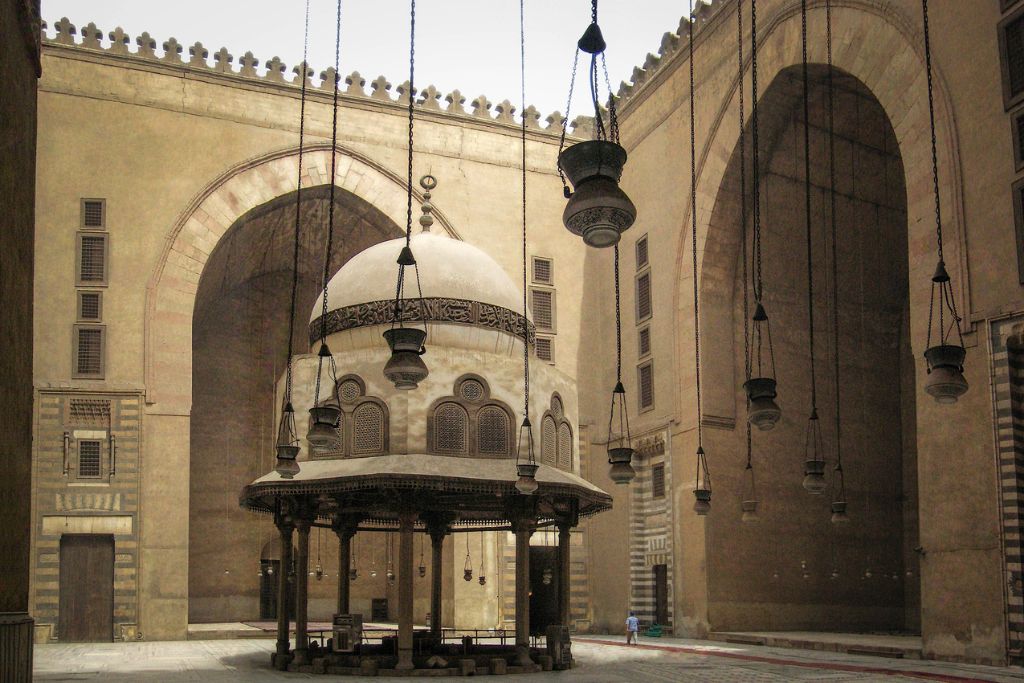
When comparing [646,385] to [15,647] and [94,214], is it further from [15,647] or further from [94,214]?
[15,647]

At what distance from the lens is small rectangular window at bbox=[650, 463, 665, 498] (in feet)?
80.5

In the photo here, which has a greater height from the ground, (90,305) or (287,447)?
(90,305)

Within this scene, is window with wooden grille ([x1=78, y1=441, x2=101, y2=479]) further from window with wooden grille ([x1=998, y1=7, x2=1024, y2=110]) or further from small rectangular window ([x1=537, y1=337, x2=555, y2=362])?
window with wooden grille ([x1=998, y1=7, x2=1024, y2=110])

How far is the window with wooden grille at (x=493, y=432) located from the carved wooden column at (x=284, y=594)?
117 inches

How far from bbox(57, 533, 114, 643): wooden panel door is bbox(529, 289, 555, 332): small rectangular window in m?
10.8

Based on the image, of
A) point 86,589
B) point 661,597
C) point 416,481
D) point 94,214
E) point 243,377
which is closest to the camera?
point 416,481

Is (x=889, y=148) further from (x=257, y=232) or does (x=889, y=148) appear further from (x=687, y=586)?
(x=257, y=232)

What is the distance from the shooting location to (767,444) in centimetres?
2323

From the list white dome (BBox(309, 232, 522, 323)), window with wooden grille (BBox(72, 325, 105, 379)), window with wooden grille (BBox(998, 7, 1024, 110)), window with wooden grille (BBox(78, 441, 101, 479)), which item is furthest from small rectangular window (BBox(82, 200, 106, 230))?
window with wooden grille (BBox(998, 7, 1024, 110))

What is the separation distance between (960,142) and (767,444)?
28.0 feet

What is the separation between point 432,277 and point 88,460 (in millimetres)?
10772

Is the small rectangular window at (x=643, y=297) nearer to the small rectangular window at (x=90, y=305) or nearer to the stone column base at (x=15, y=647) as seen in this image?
the small rectangular window at (x=90, y=305)

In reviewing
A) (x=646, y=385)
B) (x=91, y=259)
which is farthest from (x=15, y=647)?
(x=646, y=385)

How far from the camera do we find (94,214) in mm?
23594
